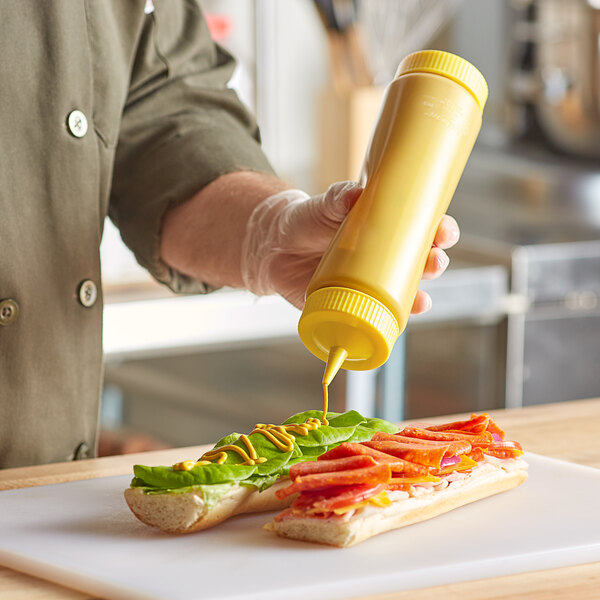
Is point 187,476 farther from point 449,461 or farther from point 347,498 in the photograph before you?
point 449,461

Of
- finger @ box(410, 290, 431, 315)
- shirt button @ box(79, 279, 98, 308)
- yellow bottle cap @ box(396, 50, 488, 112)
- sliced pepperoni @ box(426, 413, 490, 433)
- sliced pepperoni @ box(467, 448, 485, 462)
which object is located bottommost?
sliced pepperoni @ box(467, 448, 485, 462)

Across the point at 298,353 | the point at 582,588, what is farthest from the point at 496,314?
the point at 582,588

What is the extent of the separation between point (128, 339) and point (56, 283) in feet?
2.72

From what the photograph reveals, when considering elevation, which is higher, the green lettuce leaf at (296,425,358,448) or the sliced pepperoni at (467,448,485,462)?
the green lettuce leaf at (296,425,358,448)

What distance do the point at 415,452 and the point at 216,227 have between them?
1.50 feet

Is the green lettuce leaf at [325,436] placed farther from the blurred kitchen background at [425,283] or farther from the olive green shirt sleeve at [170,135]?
the blurred kitchen background at [425,283]

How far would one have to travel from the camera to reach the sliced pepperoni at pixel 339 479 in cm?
105

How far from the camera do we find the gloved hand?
1196mm

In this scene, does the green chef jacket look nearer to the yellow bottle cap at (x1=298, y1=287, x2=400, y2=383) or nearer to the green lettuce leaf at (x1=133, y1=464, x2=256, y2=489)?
the green lettuce leaf at (x1=133, y1=464, x2=256, y2=489)

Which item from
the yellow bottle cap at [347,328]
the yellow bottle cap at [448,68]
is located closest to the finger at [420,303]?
the yellow bottle cap at [347,328]

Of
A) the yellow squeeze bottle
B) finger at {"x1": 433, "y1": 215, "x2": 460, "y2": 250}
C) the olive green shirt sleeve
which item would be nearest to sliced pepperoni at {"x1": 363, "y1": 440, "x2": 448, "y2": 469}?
the yellow squeeze bottle

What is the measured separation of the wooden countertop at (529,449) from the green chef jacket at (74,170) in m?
0.09

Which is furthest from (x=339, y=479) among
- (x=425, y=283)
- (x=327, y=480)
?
(x=425, y=283)

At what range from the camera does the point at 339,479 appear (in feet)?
3.44
